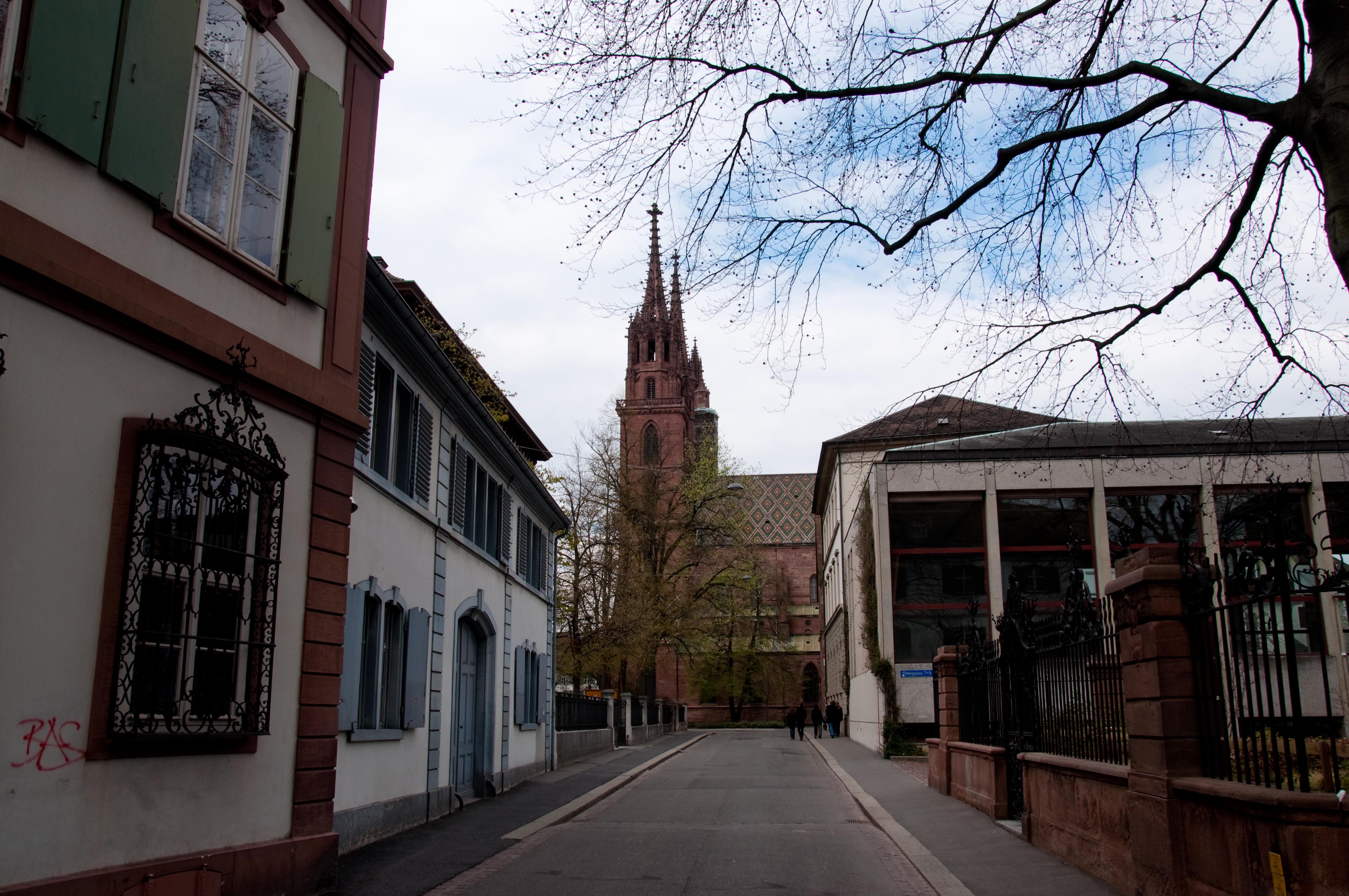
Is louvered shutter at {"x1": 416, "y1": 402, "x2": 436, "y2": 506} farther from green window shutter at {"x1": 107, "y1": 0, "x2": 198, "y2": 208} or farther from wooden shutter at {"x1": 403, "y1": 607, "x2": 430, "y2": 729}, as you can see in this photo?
green window shutter at {"x1": 107, "y1": 0, "x2": 198, "y2": 208}

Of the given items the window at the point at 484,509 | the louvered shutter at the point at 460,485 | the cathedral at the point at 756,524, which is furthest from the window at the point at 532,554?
the cathedral at the point at 756,524

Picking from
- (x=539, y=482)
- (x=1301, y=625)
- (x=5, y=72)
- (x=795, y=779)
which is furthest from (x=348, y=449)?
(x=1301, y=625)

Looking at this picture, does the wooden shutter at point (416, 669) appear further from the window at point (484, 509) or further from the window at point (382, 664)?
the window at point (484, 509)

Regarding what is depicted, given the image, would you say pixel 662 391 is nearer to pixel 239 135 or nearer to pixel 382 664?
pixel 382 664

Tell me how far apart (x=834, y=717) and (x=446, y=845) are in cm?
3407

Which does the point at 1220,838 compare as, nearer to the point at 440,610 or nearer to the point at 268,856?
Result: the point at 268,856

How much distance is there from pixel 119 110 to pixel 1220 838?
8.33 meters

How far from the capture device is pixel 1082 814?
956cm

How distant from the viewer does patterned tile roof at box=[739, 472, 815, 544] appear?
3494 inches

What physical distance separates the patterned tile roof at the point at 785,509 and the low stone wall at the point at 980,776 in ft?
230

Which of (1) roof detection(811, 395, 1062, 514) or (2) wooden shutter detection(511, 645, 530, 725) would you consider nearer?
(1) roof detection(811, 395, 1062, 514)

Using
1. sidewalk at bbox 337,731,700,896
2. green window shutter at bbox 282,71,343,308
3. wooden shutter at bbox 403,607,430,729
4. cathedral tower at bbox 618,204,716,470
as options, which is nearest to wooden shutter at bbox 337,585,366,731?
sidewalk at bbox 337,731,700,896

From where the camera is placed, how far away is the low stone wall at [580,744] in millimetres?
25719

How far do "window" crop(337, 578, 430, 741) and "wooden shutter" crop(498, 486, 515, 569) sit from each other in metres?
5.70
